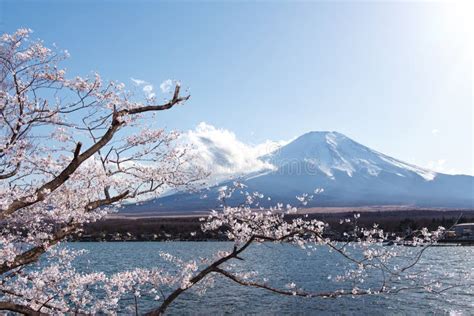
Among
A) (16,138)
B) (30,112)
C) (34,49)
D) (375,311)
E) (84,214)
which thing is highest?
(34,49)

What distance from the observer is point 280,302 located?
21.8 meters

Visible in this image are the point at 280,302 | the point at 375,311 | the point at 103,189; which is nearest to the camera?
the point at 103,189

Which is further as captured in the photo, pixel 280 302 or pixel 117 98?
pixel 280 302

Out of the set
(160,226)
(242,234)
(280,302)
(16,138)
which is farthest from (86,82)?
(160,226)

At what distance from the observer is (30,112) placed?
590 centimetres

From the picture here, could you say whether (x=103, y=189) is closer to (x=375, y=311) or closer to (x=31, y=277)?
(x=31, y=277)

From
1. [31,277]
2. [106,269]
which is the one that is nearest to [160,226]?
[106,269]

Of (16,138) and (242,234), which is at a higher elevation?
(16,138)

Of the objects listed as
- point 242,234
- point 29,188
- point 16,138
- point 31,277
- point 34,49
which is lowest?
point 31,277

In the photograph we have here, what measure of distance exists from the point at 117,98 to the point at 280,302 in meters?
17.6

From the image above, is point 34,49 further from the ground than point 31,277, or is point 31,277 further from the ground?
point 34,49

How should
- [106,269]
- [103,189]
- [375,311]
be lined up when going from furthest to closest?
[106,269]
[375,311]
[103,189]

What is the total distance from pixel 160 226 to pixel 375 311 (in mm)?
84215

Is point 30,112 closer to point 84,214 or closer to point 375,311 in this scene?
point 84,214
